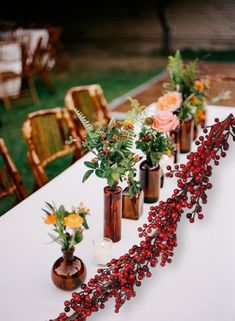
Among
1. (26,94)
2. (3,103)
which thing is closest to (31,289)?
(3,103)

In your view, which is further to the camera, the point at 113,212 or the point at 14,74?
the point at 14,74

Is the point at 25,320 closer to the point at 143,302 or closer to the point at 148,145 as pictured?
the point at 143,302

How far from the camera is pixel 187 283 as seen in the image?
1.45 meters

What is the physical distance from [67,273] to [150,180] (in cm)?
65

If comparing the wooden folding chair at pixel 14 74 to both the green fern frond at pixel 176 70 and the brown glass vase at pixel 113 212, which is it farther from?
the brown glass vase at pixel 113 212

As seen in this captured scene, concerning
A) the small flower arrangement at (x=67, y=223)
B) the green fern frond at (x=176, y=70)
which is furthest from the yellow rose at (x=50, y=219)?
the green fern frond at (x=176, y=70)

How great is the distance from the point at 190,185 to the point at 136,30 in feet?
33.0

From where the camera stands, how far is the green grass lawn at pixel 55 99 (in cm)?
405

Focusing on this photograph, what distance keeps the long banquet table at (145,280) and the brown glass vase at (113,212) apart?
51 millimetres

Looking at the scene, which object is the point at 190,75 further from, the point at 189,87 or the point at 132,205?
the point at 132,205

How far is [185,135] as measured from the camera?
244 centimetres

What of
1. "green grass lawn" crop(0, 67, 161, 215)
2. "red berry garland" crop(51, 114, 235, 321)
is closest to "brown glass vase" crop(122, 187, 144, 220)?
"red berry garland" crop(51, 114, 235, 321)

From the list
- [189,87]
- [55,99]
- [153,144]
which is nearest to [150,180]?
[153,144]

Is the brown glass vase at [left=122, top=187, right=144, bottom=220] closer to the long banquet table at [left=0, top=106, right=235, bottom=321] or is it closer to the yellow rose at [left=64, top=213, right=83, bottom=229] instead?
the long banquet table at [left=0, top=106, right=235, bottom=321]
